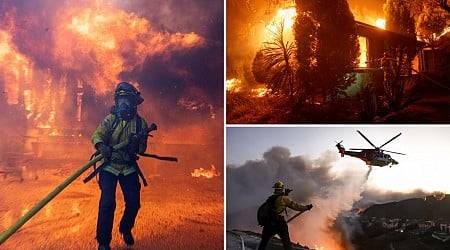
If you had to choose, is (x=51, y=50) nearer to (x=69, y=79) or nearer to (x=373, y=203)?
(x=69, y=79)

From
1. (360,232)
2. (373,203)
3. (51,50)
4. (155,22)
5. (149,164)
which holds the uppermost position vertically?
(155,22)

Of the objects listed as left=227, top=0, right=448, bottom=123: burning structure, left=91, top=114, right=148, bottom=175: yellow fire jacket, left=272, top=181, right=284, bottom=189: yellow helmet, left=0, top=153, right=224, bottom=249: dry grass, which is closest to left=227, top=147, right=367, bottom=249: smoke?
left=272, top=181, right=284, bottom=189: yellow helmet

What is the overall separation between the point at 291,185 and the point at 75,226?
1.44 meters

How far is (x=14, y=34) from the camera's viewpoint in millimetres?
3164

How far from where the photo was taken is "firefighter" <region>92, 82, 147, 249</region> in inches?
121

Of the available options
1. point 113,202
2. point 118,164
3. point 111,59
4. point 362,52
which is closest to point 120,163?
point 118,164

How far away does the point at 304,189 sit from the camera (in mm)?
3221

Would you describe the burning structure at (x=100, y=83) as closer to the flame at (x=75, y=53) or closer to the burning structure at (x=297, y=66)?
the flame at (x=75, y=53)

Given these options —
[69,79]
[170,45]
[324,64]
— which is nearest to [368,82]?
[324,64]

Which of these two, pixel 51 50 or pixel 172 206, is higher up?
pixel 51 50

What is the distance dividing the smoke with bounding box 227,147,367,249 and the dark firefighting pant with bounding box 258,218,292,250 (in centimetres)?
7

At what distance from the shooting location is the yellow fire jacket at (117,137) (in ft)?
10.1

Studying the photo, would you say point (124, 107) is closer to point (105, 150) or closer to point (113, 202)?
point (105, 150)

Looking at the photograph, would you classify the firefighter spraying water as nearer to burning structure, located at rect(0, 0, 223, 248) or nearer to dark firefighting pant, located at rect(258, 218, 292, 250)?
burning structure, located at rect(0, 0, 223, 248)
